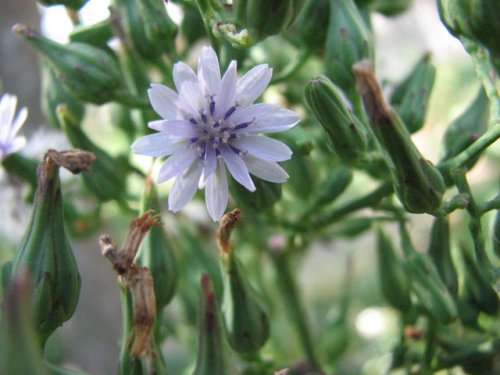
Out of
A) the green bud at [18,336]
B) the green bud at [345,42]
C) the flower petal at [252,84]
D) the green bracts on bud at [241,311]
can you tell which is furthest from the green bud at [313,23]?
the green bud at [18,336]

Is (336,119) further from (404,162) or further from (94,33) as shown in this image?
(94,33)

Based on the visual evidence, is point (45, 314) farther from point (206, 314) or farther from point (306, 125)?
point (306, 125)

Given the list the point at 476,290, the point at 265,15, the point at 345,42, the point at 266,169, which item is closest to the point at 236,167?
the point at 266,169

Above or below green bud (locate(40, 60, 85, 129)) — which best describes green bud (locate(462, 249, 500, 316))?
below

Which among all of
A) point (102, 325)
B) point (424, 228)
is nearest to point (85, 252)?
point (102, 325)

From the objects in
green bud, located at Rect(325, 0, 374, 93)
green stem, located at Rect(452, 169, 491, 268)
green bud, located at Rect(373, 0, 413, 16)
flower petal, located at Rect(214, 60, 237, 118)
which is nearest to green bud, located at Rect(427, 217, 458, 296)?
green stem, located at Rect(452, 169, 491, 268)

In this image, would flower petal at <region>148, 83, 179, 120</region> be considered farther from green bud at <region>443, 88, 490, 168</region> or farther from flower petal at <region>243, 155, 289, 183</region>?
green bud at <region>443, 88, 490, 168</region>

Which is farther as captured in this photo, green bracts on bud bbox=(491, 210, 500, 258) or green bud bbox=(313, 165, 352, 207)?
green bud bbox=(313, 165, 352, 207)

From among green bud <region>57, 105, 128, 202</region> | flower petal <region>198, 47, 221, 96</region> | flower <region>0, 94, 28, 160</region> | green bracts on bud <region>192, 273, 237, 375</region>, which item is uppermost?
flower <region>0, 94, 28, 160</region>
